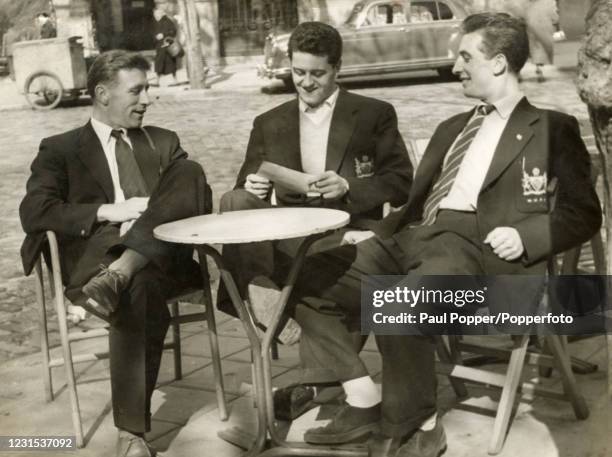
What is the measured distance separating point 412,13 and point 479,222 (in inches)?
545

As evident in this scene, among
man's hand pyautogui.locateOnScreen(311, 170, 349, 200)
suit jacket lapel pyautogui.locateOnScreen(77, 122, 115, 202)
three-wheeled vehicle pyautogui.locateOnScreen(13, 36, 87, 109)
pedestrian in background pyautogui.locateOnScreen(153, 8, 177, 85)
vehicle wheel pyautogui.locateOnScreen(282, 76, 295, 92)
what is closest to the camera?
man's hand pyautogui.locateOnScreen(311, 170, 349, 200)

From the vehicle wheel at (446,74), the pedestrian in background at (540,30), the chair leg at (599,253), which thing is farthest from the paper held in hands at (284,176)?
the vehicle wheel at (446,74)

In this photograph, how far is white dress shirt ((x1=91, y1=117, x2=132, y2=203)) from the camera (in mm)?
4188

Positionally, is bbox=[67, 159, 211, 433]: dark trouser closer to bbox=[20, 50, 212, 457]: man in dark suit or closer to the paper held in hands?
bbox=[20, 50, 212, 457]: man in dark suit

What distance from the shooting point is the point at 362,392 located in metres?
3.63

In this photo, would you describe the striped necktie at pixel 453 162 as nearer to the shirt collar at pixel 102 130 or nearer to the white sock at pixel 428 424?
the white sock at pixel 428 424

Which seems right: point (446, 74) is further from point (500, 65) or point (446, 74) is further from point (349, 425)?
point (349, 425)

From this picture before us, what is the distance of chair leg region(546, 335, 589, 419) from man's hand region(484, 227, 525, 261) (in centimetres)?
39

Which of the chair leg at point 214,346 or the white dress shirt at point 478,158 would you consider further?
the chair leg at point 214,346

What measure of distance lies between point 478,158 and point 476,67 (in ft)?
1.10

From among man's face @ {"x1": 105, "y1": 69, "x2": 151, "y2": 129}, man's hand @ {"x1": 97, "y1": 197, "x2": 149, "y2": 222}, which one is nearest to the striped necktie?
man's hand @ {"x1": 97, "y1": 197, "x2": 149, "y2": 222}

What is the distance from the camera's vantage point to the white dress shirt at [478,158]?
381 centimetres

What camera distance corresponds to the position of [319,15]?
23.7 meters

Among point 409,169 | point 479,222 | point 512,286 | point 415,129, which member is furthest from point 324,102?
point 415,129
